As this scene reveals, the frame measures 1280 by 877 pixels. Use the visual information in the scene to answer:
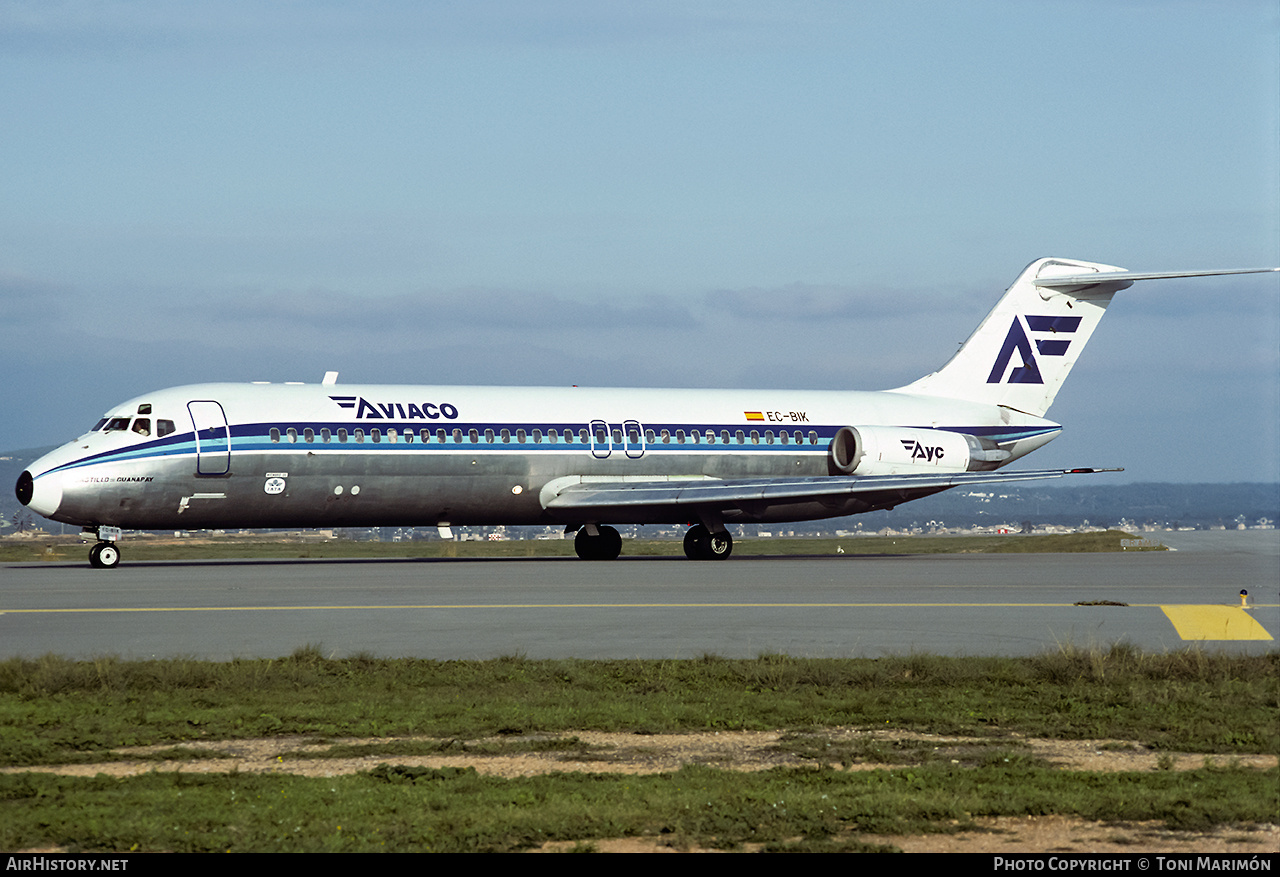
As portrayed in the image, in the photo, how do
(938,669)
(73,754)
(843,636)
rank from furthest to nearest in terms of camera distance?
(843,636) → (938,669) → (73,754)

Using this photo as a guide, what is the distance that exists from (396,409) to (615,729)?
2590 cm

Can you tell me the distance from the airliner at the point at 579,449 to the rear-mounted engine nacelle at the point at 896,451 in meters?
0.06

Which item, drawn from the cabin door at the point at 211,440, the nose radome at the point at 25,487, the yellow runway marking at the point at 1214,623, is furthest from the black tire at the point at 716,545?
the yellow runway marking at the point at 1214,623

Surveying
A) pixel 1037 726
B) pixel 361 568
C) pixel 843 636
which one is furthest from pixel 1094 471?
pixel 1037 726

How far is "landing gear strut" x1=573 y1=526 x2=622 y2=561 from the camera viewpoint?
41406mm

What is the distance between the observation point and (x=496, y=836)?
7777 millimetres

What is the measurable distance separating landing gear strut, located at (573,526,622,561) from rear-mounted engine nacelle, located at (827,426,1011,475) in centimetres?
729

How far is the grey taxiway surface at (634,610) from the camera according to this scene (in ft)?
55.7

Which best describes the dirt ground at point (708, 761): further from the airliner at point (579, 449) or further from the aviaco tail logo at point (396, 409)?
the aviaco tail logo at point (396, 409)

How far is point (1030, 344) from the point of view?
45656mm

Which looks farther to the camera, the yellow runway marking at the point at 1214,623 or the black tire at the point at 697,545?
the black tire at the point at 697,545

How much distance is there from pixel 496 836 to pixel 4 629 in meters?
13.6

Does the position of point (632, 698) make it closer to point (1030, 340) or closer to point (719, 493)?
point (719, 493)
